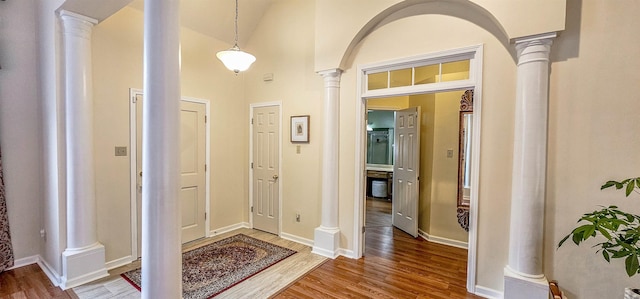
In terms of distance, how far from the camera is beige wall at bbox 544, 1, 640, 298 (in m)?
2.10

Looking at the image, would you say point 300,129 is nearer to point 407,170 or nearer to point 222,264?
point 407,170

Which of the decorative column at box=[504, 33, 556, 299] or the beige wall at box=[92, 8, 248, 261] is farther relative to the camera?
the beige wall at box=[92, 8, 248, 261]

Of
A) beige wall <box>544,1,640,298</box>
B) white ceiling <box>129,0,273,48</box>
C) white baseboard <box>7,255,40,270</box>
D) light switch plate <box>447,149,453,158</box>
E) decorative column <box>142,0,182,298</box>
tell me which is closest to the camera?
decorative column <box>142,0,182,298</box>

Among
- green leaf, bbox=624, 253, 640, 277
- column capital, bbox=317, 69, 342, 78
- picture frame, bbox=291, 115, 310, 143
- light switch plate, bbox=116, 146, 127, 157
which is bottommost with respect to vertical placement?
green leaf, bbox=624, 253, 640, 277

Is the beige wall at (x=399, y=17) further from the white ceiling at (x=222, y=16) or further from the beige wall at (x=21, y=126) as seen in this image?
the beige wall at (x=21, y=126)

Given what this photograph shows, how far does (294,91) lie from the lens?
4.04 meters

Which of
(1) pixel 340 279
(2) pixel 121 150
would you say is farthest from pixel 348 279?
(2) pixel 121 150

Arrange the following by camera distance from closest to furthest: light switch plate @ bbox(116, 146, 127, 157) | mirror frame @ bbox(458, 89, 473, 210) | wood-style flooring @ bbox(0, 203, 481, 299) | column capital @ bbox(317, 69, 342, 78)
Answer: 1. wood-style flooring @ bbox(0, 203, 481, 299)
2. light switch plate @ bbox(116, 146, 127, 157)
3. column capital @ bbox(317, 69, 342, 78)
4. mirror frame @ bbox(458, 89, 473, 210)

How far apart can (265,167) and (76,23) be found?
276 cm

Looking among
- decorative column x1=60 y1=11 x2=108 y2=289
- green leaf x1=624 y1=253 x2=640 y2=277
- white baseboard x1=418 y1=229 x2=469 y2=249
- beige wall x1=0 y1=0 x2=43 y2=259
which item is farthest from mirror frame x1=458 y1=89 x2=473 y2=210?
beige wall x1=0 y1=0 x2=43 y2=259

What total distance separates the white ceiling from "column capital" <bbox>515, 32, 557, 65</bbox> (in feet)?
11.3

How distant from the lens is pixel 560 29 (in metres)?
2.16

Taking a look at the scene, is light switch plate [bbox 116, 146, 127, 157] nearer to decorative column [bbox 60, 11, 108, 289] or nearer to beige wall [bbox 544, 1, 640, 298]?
decorative column [bbox 60, 11, 108, 289]

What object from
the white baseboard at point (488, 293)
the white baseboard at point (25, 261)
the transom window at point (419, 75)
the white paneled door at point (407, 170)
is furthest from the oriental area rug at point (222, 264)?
the transom window at point (419, 75)
